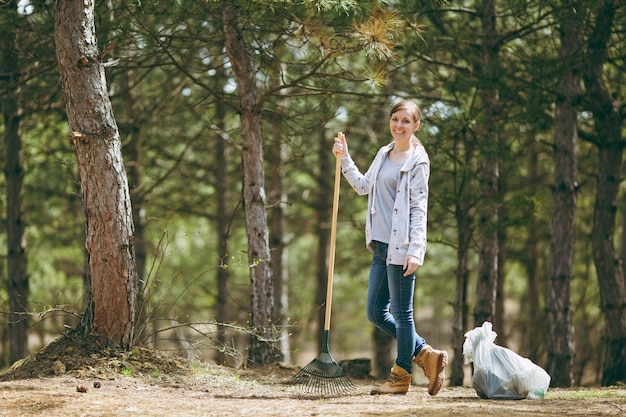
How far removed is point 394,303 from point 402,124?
47.1 inches

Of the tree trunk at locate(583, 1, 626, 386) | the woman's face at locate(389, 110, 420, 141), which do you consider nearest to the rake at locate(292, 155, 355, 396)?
the woman's face at locate(389, 110, 420, 141)

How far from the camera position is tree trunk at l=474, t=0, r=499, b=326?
8.59m

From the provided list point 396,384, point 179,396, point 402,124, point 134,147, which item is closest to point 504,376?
point 396,384

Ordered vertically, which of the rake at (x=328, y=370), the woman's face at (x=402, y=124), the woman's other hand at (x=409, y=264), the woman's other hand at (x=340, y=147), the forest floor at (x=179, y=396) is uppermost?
the woman's face at (x=402, y=124)

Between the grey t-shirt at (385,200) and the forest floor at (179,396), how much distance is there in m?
1.11

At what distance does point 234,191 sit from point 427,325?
57.7 ft

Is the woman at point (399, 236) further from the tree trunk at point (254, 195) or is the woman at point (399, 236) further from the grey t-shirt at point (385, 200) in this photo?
the tree trunk at point (254, 195)

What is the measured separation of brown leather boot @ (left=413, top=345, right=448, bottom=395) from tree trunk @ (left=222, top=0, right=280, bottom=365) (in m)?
2.24

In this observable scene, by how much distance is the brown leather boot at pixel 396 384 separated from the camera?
552cm

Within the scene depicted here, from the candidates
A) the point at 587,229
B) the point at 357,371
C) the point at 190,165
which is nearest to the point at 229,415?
the point at 357,371

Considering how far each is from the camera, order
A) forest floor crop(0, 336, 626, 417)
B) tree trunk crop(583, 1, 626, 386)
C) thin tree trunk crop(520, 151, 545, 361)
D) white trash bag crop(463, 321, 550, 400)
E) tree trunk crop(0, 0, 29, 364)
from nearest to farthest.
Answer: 1. forest floor crop(0, 336, 626, 417)
2. white trash bag crop(463, 321, 550, 400)
3. tree trunk crop(583, 1, 626, 386)
4. tree trunk crop(0, 0, 29, 364)
5. thin tree trunk crop(520, 151, 545, 361)

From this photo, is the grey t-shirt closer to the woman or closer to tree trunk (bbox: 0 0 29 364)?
the woman

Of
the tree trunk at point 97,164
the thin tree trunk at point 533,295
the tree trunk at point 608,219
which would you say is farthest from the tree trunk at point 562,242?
the tree trunk at point 97,164

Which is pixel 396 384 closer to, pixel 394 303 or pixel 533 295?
pixel 394 303
